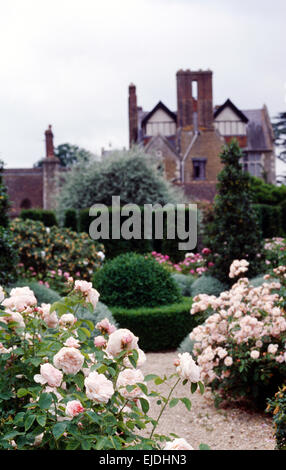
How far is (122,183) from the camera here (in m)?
19.8

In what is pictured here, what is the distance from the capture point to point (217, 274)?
930cm

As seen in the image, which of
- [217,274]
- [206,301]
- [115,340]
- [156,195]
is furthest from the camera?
[156,195]

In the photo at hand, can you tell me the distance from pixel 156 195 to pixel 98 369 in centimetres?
1759

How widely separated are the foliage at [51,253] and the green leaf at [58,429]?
Answer: 7877 millimetres

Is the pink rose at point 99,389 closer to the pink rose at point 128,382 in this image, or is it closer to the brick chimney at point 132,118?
the pink rose at point 128,382

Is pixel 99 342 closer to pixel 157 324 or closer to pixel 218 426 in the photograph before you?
pixel 218 426

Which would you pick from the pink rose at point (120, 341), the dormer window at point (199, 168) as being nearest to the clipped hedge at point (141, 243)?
the pink rose at point (120, 341)

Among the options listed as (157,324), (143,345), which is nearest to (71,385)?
(157,324)

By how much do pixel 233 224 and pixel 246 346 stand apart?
4516 mm

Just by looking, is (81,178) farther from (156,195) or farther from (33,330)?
(33,330)

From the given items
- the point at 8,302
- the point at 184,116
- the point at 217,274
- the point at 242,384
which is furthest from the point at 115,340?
the point at 184,116

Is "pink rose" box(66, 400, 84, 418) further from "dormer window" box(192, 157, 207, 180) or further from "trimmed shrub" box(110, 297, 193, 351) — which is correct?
"dormer window" box(192, 157, 207, 180)

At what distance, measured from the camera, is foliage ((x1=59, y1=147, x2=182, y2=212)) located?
1966 centimetres

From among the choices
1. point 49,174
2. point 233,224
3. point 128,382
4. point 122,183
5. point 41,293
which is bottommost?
point 41,293
